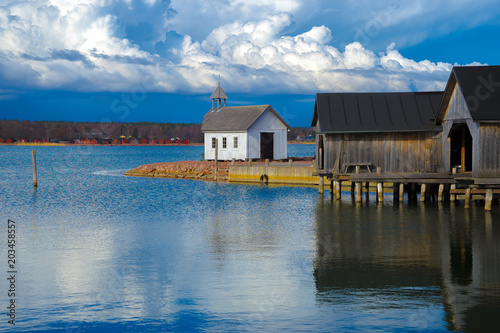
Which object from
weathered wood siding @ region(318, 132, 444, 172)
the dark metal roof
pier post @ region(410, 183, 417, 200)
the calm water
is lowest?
the calm water

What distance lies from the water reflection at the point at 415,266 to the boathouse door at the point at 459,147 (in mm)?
5754

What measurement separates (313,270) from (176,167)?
45.6 meters

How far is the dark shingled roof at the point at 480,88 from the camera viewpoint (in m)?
26.6

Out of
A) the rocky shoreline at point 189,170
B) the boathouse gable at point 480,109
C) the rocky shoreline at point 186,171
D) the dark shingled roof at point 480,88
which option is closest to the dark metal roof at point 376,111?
the boathouse gable at point 480,109

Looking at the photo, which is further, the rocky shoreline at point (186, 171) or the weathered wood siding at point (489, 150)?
the rocky shoreline at point (186, 171)

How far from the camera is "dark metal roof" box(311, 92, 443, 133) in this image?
33.2 meters

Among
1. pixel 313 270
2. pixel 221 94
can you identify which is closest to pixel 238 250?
pixel 313 270

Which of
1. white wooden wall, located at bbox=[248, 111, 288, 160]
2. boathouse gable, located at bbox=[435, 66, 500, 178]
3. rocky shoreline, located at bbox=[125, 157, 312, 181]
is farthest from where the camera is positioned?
white wooden wall, located at bbox=[248, 111, 288, 160]

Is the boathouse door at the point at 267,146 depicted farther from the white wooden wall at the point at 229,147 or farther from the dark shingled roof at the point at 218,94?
the dark shingled roof at the point at 218,94

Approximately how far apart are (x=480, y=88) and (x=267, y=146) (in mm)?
32260

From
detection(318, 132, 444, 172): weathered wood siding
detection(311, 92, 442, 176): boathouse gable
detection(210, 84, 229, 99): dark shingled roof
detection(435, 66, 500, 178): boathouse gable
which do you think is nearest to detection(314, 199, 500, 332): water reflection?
detection(435, 66, 500, 178): boathouse gable

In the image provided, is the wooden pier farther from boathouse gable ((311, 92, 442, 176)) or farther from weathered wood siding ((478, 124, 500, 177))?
boathouse gable ((311, 92, 442, 176))

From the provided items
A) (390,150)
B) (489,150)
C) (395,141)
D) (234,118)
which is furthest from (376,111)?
(234,118)

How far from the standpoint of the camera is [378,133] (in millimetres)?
33844
